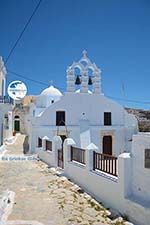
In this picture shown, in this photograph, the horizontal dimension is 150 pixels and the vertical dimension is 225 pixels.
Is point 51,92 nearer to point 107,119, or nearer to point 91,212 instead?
point 107,119

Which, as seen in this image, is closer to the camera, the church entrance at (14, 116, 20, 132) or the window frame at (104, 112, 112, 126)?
the window frame at (104, 112, 112, 126)

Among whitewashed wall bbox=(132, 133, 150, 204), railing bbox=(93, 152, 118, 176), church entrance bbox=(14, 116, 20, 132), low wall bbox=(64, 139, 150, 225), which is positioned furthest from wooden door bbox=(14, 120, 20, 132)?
whitewashed wall bbox=(132, 133, 150, 204)

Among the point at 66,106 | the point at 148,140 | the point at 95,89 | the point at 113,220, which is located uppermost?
the point at 95,89

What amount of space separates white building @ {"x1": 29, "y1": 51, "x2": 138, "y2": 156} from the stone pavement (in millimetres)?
10386

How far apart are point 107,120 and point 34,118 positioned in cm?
742

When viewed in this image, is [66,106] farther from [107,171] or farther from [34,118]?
[107,171]

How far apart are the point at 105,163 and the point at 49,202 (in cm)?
237

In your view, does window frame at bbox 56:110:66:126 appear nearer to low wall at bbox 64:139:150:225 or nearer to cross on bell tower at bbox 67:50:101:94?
cross on bell tower at bbox 67:50:101:94

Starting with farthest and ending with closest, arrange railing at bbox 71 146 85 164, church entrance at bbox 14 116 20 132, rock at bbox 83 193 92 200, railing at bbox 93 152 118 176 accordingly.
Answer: church entrance at bbox 14 116 20 132 → railing at bbox 71 146 85 164 → rock at bbox 83 193 92 200 → railing at bbox 93 152 118 176

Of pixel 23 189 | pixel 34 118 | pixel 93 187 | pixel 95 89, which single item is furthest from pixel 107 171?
pixel 95 89

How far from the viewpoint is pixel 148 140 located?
23.1 ft

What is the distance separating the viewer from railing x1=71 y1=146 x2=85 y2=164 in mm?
11352

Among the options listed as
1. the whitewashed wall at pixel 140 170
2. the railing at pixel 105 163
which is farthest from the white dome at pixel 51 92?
the whitewashed wall at pixel 140 170

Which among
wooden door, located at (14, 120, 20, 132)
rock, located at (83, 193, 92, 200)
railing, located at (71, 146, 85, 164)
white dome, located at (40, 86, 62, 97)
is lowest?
rock, located at (83, 193, 92, 200)
